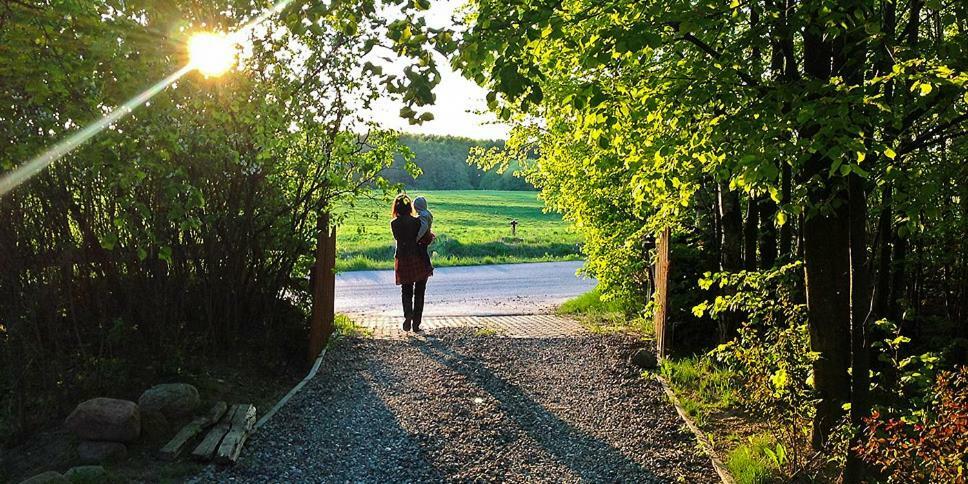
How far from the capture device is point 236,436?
18.6 feet

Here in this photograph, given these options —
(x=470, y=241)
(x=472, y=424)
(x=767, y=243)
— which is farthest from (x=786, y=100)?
(x=470, y=241)

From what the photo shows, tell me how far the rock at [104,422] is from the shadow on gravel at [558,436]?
324 cm

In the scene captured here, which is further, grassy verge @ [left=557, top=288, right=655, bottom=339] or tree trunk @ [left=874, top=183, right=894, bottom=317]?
grassy verge @ [left=557, top=288, right=655, bottom=339]

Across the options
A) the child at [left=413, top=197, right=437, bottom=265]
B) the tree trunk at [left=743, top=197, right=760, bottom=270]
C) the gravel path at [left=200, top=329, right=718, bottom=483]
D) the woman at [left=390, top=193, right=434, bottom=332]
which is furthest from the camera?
the child at [left=413, top=197, right=437, bottom=265]

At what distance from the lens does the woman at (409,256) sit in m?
10.7

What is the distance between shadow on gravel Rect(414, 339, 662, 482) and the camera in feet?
18.9

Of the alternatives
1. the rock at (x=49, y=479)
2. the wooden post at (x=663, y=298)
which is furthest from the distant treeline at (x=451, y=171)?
the rock at (x=49, y=479)

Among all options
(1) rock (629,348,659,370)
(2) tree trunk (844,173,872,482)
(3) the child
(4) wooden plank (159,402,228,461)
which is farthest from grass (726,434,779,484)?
→ (3) the child

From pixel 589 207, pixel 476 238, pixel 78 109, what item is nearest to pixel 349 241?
pixel 476 238

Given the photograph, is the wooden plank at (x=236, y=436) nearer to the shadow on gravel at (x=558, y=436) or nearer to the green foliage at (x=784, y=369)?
the shadow on gravel at (x=558, y=436)

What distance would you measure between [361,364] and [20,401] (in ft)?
12.3

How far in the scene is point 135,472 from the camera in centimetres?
510

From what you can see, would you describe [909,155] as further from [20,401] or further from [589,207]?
[20,401]

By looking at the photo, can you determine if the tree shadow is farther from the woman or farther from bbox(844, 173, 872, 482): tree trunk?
the woman
